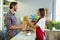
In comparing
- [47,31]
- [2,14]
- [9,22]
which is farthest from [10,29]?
[2,14]

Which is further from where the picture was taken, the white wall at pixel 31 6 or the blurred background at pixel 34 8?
the white wall at pixel 31 6

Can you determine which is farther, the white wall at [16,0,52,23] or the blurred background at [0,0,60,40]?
the white wall at [16,0,52,23]

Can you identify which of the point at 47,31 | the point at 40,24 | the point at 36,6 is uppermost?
the point at 36,6

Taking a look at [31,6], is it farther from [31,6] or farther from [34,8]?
[34,8]

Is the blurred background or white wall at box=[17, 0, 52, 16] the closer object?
the blurred background

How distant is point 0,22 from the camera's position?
4.66 meters

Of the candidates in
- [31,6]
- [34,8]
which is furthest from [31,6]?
[34,8]

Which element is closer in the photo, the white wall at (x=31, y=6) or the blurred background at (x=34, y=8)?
the blurred background at (x=34, y=8)

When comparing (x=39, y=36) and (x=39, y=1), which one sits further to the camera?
(x=39, y=1)

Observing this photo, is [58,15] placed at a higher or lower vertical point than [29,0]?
lower

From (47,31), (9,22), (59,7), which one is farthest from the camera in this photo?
(59,7)

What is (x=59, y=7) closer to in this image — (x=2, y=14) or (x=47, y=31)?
(x=47, y=31)

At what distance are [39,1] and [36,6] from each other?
17 centimetres

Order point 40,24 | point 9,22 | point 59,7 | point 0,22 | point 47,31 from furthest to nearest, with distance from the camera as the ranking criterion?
1. point 59,7
2. point 0,22
3. point 47,31
4. point 9,22
5. point 40,24
